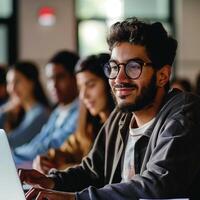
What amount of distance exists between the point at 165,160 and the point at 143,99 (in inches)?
10.1

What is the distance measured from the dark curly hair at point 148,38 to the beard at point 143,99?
0.05m

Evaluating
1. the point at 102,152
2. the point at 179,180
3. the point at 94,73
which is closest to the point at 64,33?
the point at 94,73

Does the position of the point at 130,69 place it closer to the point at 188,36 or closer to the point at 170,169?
the point at 170,169

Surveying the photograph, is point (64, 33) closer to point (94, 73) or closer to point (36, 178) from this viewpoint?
point (94, 73)

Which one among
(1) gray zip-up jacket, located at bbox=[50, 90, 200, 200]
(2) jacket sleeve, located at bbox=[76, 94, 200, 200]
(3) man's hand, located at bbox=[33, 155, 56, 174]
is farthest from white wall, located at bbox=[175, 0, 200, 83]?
(2) jacket sleeve, located at bbox=[76, 94, 200, 200]

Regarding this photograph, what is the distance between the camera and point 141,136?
1.76 meters

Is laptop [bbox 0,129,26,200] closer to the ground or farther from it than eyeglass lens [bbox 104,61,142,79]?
closer to the ground

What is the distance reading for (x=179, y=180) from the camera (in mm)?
1534

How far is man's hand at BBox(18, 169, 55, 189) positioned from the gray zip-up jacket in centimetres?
4

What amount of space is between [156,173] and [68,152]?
52.9 inches

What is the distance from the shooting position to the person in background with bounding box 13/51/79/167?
3305 millimetres

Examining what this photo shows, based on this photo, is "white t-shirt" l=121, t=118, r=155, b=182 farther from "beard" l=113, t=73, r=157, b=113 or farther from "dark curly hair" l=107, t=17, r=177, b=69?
"dark curly hair" l=107, t=17, r=177, b=69

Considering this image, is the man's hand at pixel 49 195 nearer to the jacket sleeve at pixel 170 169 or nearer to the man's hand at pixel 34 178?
the jacket sleeve at pixel 170 169

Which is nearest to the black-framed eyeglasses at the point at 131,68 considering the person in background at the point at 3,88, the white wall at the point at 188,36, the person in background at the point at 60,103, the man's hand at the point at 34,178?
the man's hand at the point at 34,178
